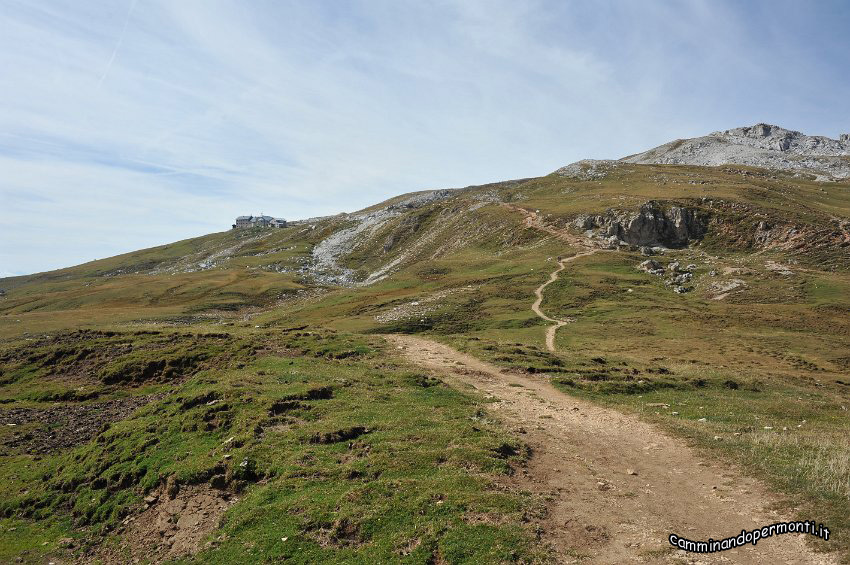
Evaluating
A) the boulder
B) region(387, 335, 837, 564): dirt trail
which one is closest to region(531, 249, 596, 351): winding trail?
the boulder

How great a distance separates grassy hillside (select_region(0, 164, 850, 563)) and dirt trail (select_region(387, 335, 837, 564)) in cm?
119

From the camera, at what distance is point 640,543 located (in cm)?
1492

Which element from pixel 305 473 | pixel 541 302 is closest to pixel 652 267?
pixel 541 302

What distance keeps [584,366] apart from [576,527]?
27782mm

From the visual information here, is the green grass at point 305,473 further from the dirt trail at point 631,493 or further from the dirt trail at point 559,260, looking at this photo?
the dirt trail at point 559,260

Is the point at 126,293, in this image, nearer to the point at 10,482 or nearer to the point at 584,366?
the point at 10,482

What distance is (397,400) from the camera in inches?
1188

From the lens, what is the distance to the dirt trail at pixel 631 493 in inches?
566

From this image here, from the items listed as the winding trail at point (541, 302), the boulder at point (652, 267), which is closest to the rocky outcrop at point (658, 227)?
the winding trail at point (541, 302)

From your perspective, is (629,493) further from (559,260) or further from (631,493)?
(559,260)

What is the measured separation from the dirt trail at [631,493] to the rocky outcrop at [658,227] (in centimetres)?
9358

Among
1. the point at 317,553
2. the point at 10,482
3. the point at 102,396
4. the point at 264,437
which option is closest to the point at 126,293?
the point at 102,396

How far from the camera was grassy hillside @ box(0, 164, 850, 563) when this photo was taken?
694 inches

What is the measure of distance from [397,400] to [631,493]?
1539 cm
